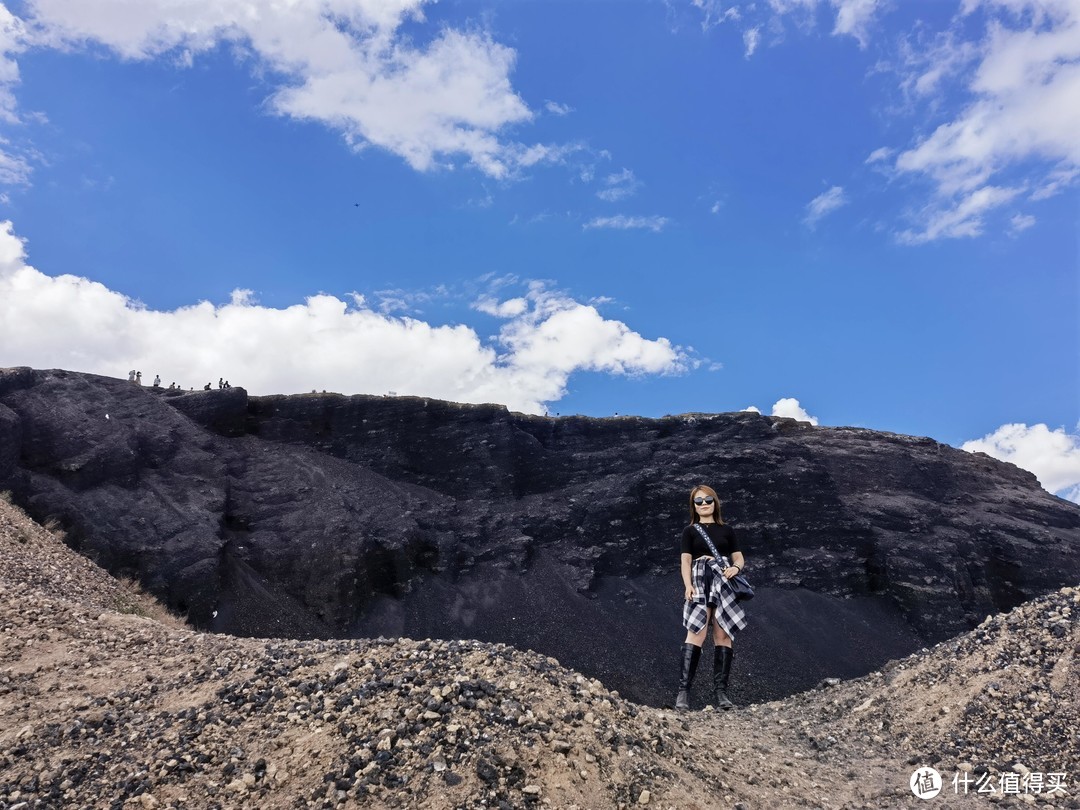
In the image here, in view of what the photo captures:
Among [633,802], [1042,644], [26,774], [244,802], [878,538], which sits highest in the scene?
[878,538]

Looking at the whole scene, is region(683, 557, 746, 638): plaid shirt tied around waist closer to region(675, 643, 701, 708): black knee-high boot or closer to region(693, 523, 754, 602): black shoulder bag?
region(693, 523, 754, 602): black shoulder bag

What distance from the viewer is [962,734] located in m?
6.99

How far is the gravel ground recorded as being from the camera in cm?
442

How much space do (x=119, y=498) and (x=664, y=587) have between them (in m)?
18.6

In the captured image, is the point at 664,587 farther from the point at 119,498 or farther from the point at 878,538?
the point at 119,498

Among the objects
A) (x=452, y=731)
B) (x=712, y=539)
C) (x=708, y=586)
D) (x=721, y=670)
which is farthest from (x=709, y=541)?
(x=452, y=731)

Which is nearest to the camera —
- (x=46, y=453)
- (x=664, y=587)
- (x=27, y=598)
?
(x=27, y=598)

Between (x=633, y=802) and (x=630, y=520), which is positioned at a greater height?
(x=630, y=520)

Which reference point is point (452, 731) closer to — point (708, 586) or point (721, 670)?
Answer: point (708, 586)

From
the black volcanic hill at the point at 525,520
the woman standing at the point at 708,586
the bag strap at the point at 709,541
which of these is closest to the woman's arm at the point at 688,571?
the woman standing at the point at 708,586

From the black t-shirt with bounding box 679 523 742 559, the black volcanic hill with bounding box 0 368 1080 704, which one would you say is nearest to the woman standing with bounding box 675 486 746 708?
the black t-shirt with bounding box 679 523 742 559

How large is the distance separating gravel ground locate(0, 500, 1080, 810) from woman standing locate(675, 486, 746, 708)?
2.59 ft

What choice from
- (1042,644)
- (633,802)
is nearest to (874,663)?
(1042,644)

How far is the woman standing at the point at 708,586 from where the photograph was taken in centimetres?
752
